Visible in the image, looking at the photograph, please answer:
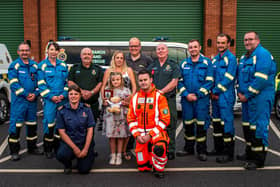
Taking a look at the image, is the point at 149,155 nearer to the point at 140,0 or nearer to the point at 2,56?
the point at 2,56

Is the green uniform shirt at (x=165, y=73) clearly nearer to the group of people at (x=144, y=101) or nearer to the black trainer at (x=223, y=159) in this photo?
the group of people at (x=144, y=101)

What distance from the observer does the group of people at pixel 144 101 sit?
446 centimetres

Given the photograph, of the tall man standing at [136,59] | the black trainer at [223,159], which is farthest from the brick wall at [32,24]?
the black trainer at [223,159]

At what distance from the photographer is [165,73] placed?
511 centimetres

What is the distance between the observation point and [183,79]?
5.29 m

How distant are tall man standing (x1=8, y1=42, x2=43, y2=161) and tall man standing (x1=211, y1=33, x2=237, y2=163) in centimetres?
329

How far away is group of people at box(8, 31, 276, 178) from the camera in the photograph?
446cm

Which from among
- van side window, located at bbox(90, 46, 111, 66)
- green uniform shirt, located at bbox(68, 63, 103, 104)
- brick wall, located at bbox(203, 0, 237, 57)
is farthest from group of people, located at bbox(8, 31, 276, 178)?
brick wall, located at bbox(203, 0, 237, 57)

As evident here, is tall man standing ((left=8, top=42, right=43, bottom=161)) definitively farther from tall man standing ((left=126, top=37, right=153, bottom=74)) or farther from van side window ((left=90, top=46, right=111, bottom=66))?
van side window ((left=90, top=46, right=111, bottom=66))

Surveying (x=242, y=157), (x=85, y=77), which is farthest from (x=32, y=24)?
(x=242, y=157)

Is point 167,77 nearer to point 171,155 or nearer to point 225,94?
point 225,94

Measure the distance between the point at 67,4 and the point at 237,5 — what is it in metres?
8.88

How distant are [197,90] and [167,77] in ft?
1.92

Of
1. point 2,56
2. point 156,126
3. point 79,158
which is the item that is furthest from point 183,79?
point 2,56
